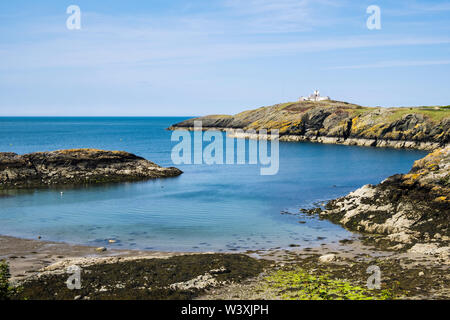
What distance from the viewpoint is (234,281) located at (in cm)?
2189

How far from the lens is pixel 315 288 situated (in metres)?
20.2

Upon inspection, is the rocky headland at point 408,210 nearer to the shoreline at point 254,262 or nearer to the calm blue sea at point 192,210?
the shoreline at point 254,262

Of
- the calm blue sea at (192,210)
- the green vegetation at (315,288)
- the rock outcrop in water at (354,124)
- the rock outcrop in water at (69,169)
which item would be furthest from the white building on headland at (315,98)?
the green vegetation at (315,288)

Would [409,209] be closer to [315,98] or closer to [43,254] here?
[43,254]

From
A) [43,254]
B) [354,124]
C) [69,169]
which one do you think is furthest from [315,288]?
[354,124]

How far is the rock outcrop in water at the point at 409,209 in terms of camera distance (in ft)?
95.3

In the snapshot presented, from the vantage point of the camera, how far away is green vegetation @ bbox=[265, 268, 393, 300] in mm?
19036

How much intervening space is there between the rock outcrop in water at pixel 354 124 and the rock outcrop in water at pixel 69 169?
75.4 m

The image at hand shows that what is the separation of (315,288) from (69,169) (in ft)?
158

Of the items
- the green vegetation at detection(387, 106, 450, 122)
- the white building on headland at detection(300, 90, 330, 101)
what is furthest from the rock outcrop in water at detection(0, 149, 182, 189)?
the white building on headland at detection(300, 90, 330, 101)
